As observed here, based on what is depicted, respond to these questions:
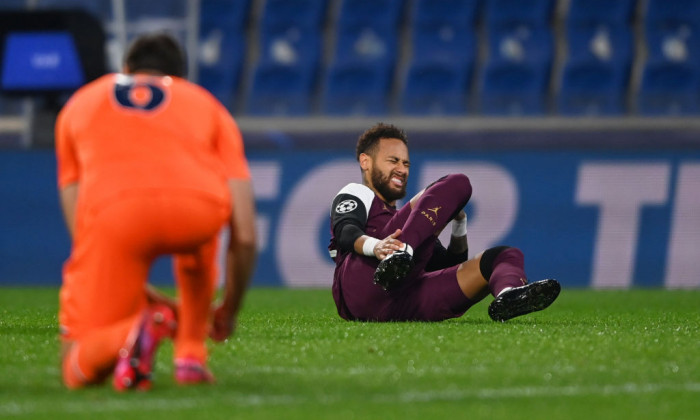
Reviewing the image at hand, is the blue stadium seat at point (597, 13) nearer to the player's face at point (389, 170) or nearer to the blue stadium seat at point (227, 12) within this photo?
the blue stadium seat at point (227, 12)

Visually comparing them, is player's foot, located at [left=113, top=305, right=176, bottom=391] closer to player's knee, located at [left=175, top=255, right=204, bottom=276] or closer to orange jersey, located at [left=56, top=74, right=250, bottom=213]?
player's knee, located at [left=175, top=255, right=204, bottom=276]

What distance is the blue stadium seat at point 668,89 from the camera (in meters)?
13.0

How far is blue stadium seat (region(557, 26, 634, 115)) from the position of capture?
1322cm

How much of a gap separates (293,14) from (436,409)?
37.5 feet

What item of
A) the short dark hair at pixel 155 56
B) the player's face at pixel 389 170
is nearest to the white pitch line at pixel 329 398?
the short dark hair at pixel 155 56

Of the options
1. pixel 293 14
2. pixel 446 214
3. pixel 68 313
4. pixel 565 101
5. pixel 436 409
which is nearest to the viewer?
pixel 436 409

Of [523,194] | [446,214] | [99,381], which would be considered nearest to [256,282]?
[523,194]

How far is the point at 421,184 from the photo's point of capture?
1154 centimetres

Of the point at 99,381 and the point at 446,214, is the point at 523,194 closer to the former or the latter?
the point at 446,214

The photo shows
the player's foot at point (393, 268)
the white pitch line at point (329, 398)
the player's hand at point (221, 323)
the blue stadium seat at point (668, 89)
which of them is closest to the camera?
the white pitch line at point (329, 398)

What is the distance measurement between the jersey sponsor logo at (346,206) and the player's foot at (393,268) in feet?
1.63

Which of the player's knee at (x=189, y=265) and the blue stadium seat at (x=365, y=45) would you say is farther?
the blue stadium seat at (x=365, y=45)

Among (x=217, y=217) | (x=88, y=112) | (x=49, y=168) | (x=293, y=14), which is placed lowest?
(x=49, y=168)

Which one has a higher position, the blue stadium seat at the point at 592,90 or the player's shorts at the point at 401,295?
the player's shorts at the point at 401,295
